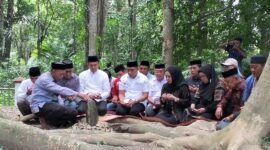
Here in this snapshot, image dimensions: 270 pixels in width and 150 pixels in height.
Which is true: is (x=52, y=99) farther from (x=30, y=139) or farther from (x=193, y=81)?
(x=30, y=139)

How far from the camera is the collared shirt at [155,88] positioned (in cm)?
935

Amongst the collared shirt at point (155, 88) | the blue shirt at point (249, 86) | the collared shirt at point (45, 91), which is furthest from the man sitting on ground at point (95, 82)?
the blue shirt at point (249, 86)

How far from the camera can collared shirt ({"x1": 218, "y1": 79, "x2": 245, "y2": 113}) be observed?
7581 mm

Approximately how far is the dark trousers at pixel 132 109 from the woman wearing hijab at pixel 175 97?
2.54 ft

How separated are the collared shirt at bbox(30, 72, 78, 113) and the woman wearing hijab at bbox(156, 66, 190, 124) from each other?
5.37 ft

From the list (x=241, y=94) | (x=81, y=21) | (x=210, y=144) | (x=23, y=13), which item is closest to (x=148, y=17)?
(x=81, y=21)

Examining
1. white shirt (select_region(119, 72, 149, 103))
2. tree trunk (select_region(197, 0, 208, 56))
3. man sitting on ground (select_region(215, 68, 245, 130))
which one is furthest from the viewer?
tree trunk (select_region(197, 0, 208, 56))

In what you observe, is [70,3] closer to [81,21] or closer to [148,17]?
[81,21]

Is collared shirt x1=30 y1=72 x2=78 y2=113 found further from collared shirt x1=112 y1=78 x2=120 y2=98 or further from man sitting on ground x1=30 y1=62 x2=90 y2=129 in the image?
collared shirt x1=112 y1=78 x2=120 y2=98

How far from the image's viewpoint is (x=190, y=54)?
13.3 metres

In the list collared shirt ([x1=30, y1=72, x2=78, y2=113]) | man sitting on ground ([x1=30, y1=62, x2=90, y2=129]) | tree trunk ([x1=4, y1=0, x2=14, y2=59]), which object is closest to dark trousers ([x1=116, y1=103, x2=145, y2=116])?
man sitting on ground ([x1=30, y1=62, x2=90, y2=129])

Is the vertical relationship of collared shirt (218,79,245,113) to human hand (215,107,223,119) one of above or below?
above

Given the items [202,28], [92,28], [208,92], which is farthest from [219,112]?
[202,28]

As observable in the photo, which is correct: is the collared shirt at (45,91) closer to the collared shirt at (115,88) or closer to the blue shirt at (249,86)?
the collared shirt at (115,88)
